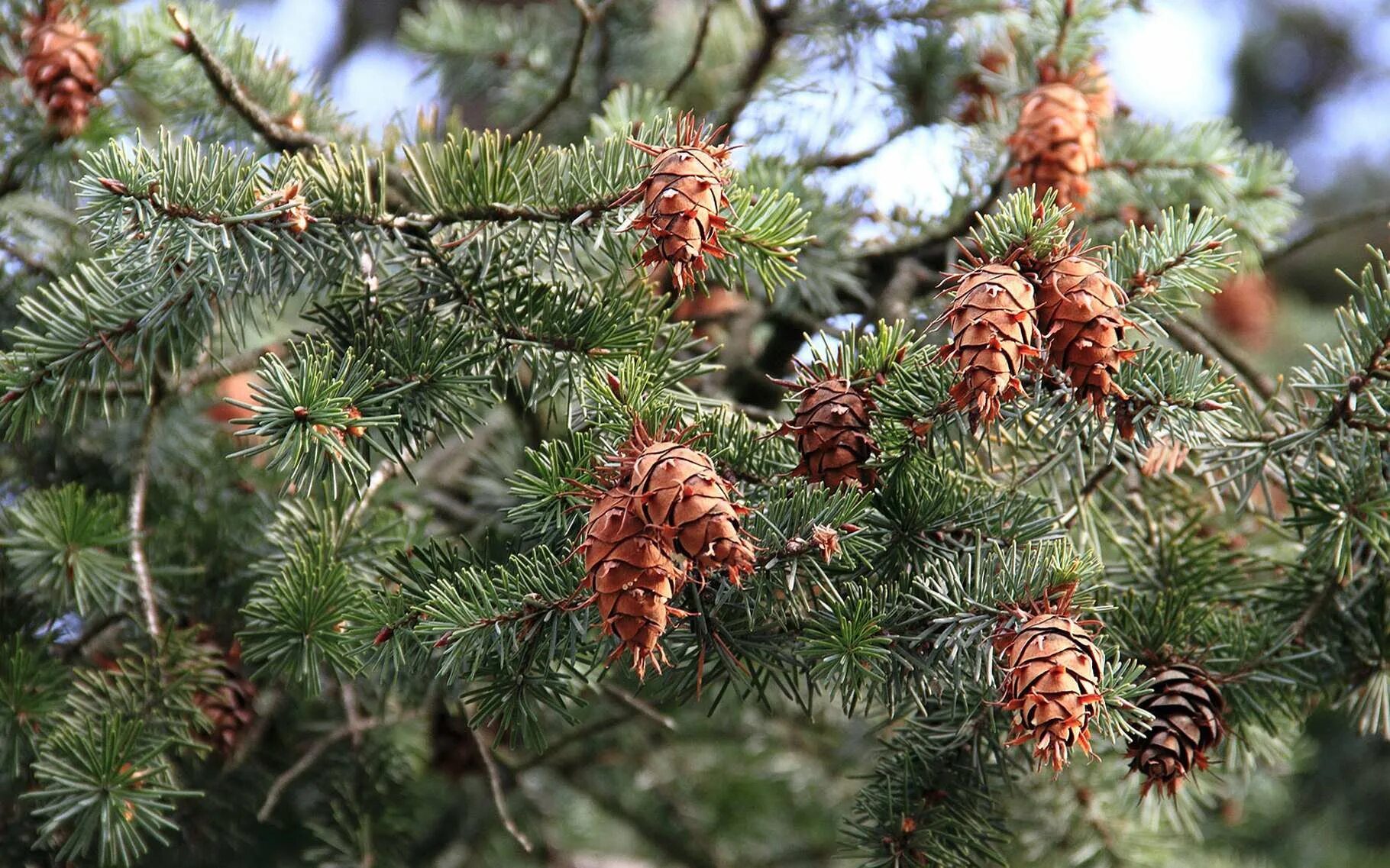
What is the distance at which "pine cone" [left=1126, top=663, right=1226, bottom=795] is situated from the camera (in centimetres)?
83

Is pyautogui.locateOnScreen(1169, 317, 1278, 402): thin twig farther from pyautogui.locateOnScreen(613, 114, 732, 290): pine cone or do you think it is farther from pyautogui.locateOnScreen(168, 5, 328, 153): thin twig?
pyautogui.locateOnScreen(168, 5, 328, 153): thin twig

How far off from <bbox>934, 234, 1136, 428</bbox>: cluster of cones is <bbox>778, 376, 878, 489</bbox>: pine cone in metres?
0.07

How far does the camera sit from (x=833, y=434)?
0.81 meters

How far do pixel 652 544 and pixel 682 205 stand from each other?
23cm

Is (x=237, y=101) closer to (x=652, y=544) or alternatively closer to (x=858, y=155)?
(x=652, y=544)

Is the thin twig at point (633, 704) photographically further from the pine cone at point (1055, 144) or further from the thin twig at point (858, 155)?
the thin twig at point (858, 155)

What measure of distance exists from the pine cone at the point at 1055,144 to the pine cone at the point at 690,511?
1.90 feet

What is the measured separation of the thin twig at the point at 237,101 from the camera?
41.6 inches

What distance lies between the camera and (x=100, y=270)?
3.16ft

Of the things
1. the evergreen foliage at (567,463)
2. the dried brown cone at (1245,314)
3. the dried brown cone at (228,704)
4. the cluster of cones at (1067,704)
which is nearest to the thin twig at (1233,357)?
the evergreen foliage at (567,463)

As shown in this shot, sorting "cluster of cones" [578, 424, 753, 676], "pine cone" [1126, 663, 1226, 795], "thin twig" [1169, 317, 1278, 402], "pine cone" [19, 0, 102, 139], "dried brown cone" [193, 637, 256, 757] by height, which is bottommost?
"dried brown cone" [193, 637, 256, 757]

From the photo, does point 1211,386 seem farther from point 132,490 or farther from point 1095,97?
point 132,490

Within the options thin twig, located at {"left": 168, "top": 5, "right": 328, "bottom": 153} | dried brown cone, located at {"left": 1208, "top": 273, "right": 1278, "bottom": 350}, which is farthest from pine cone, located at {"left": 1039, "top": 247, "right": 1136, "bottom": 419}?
dried brown cone, located at {"left": 1208, "top": 273, "right": 1278, "bottom": 350}

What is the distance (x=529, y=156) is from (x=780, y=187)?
0.38 m
